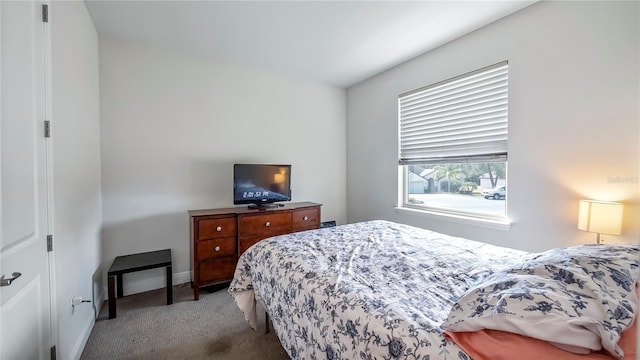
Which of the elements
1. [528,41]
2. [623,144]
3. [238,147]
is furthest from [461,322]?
[238,147]

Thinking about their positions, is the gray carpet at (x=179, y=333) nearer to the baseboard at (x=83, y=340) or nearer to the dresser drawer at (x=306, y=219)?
the baseboard at (x=83, y=340)

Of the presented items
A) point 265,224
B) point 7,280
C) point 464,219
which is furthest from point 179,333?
point 464,219

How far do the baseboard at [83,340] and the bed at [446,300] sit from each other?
123 centimetres

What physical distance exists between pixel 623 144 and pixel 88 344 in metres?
4.01

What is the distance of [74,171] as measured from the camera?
1.75 m

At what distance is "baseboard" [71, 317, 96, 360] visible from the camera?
65.2 inches

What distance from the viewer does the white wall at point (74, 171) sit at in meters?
1.46

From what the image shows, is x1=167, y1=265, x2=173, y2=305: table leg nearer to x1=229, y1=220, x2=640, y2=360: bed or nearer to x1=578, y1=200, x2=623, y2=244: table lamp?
x1=229, y1=220, x2=640, y2=360: bed

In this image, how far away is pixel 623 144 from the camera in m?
1.71

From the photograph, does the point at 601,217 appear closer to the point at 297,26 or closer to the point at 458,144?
the point at 458,144

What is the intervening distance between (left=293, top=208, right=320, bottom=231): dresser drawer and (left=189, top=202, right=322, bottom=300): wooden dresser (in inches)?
1.9

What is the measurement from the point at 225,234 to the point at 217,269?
36 cm

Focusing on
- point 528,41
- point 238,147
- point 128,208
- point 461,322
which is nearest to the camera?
point 461,322

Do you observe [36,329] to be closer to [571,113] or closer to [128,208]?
[128,208]
